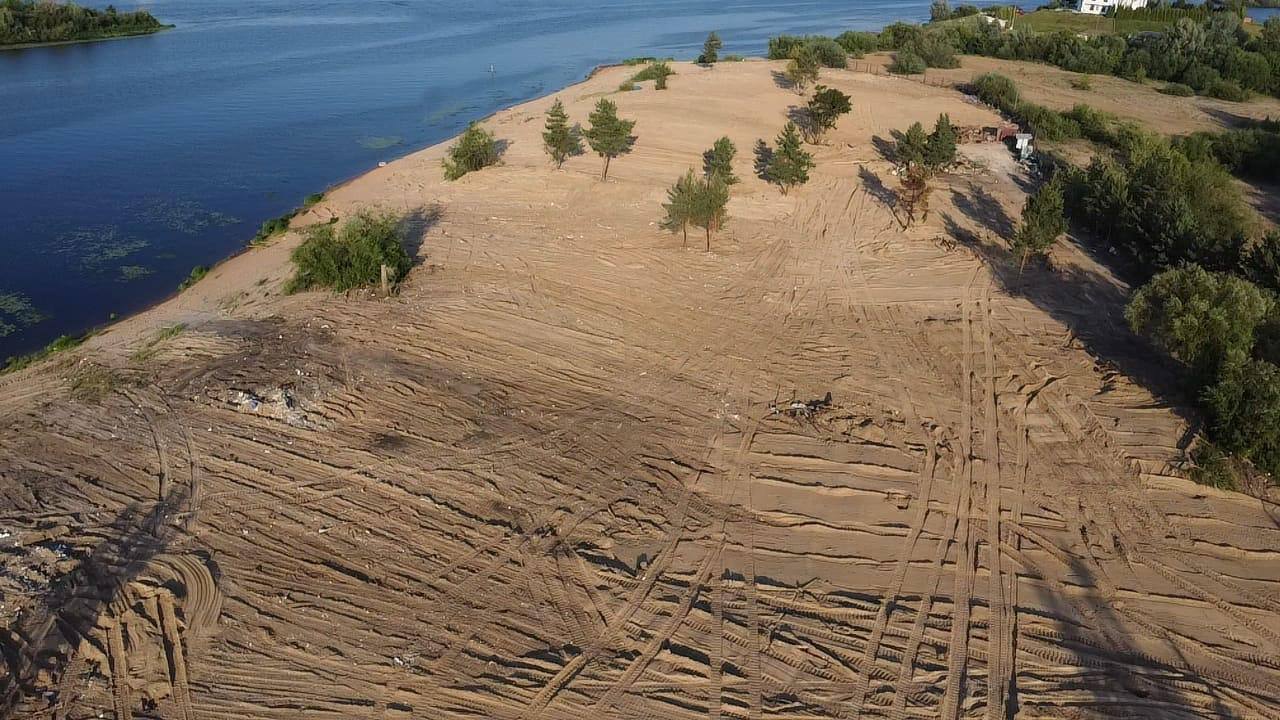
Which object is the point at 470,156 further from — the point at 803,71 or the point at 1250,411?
the point at 1250,411

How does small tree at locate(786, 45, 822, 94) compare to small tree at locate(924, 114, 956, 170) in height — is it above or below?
above

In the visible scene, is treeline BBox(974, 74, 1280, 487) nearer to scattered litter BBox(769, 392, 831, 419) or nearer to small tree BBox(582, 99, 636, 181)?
scattered litter BBox(769, 392, 831, 419)

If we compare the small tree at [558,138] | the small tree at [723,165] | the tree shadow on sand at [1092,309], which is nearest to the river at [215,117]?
the small tree at [558,138]

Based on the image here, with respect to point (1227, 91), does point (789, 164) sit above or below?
below

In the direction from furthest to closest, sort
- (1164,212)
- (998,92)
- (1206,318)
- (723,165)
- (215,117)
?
1. (215,117)
2. (998,92)
3. (723,165)
4. (1164,212)
5. (1206,318)

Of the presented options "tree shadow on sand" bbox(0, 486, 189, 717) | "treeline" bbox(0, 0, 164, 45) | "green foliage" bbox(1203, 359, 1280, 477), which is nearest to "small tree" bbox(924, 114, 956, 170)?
"green foliage" bbox(1203, 359, 1280, 477)

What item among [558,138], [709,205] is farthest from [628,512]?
[558,138]
